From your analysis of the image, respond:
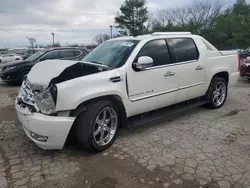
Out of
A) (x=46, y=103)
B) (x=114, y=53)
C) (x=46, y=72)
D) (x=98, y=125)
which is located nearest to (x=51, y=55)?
(x=114, y=53)

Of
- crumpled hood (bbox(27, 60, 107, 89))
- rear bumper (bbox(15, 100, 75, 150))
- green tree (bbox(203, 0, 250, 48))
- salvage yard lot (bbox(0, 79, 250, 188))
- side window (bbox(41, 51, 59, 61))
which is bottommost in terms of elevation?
salvage yard lot (bbox(0, 79, 250, 188))

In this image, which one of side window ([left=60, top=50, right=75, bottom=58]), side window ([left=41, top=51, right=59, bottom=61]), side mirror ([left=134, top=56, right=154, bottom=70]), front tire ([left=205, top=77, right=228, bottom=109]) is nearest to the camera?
side mirror ([left=134, top=56, right=154, bottom=70])

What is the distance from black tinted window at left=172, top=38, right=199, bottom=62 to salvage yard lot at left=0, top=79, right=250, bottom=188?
1304 mm

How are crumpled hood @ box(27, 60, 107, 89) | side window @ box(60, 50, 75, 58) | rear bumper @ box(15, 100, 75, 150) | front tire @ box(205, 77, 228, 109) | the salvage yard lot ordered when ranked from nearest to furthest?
1. the salvage yard lot
2. rear bumper @ box(15, 100, 75, 150)
3. crumpled hood @ box(27, 60, 107, 89)
4. front tire @ box(205, 77, 228, 109)
5. side window @ box(60, 50, 75, 58)

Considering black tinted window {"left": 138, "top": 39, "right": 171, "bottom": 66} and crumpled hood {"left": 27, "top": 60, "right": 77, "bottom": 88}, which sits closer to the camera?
crumpled hood {"left": 27, "top": 60, "right": 77, "bottom": 88}

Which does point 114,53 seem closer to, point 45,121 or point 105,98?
point 105,98

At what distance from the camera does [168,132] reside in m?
4.15

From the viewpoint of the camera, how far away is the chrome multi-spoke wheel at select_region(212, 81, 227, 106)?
5430 millimetres

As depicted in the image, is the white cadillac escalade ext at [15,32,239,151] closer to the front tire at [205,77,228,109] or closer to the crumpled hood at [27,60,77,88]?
the crumpled hood at [27,60,77,88]

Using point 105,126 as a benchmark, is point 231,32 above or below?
above

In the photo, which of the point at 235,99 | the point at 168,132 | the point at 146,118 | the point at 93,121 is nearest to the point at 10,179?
the point at 93,121

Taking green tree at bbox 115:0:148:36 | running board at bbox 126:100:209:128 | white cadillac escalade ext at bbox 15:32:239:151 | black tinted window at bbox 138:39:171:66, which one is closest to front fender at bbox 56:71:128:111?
white cadillac escalade ext at bbox 15:32:239:151

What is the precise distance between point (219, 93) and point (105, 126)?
10.9ft

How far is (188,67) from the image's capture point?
4.57 meters
